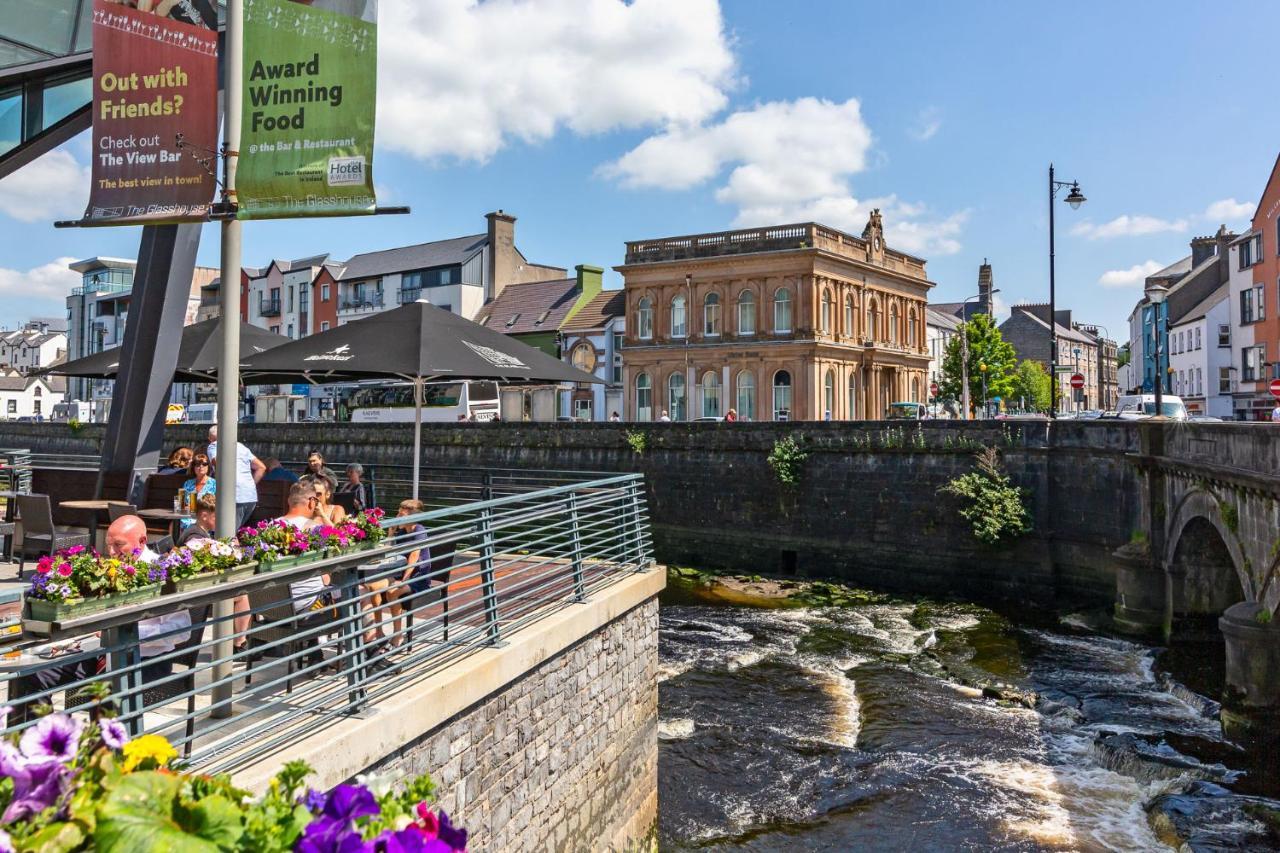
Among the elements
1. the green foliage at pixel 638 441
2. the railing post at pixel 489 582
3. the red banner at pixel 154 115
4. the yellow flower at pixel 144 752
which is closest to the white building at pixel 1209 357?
the green foliage at pixel 638 441

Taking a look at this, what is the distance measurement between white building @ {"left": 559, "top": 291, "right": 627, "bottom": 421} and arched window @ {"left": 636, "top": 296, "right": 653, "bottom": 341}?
2.01m

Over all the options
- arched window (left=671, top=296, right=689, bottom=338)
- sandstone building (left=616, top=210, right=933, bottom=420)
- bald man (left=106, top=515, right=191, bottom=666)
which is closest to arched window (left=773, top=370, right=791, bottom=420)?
sandstone building (left=616, top=210, right=933, bottom=420)

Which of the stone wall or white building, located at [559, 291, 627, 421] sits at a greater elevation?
white building, located at [559, 291, 627, 421]

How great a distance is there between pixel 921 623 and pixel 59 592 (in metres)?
17.9

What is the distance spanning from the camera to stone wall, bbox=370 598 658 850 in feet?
20.0

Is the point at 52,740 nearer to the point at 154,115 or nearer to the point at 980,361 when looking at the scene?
the point at 154,115

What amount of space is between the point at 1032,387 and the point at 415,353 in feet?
263

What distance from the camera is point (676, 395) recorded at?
47.3 m

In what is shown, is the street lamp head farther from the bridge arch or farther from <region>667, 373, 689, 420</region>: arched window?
<region>667, 373, 689, 420</region>: arched window

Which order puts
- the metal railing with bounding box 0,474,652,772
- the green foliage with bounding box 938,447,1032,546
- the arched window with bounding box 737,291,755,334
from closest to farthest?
the metal railing with bounding box 0,474,652,772 → the green foliage with bounding box 938,447,1032,546 → the arched window with bounding box 737,291,755,334

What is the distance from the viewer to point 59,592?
13.5ft

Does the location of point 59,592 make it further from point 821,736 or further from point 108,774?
point 821,736

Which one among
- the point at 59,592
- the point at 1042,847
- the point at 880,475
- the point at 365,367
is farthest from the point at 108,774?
the point at 880,475

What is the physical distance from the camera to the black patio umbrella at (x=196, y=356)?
11531 mm
